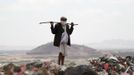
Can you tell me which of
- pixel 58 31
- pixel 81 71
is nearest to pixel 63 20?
pixel 58 31

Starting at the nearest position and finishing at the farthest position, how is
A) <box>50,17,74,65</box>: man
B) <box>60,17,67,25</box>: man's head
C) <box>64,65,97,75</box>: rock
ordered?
1. <box>64,65,97,75</box>: rock
2. <box>60,17,67,25</box>: man's head
3. <box>50,17,74,65</box>: man

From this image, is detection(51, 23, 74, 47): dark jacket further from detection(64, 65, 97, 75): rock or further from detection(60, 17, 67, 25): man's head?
detection(64, 65, 97, 75): rock

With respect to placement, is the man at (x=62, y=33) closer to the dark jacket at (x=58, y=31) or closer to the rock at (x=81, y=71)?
the dark jacket at (x=58, y=31)

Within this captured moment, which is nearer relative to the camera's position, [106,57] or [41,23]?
[41,23]

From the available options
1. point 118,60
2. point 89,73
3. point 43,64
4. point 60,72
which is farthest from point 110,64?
point 89,73

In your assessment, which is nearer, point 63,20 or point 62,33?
point 63,20

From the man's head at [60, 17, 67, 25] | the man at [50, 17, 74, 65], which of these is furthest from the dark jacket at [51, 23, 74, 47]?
the man's head at [60, 17, 67, 25]

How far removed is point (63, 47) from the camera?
22547mm

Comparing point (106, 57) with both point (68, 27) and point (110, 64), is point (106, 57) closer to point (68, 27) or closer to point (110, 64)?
point (110, 64)

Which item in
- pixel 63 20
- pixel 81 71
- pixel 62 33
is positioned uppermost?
pixel 63 20

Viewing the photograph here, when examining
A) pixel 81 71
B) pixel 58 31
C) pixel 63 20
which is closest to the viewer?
pixel 81 71

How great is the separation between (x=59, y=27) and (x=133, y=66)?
279 inches

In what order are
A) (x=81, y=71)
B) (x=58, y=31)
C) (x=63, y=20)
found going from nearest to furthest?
(x=81, y=71), (x=63, y=20), (x=58, y=31)

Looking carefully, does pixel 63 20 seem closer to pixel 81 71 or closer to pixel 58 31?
pixel 58 31
